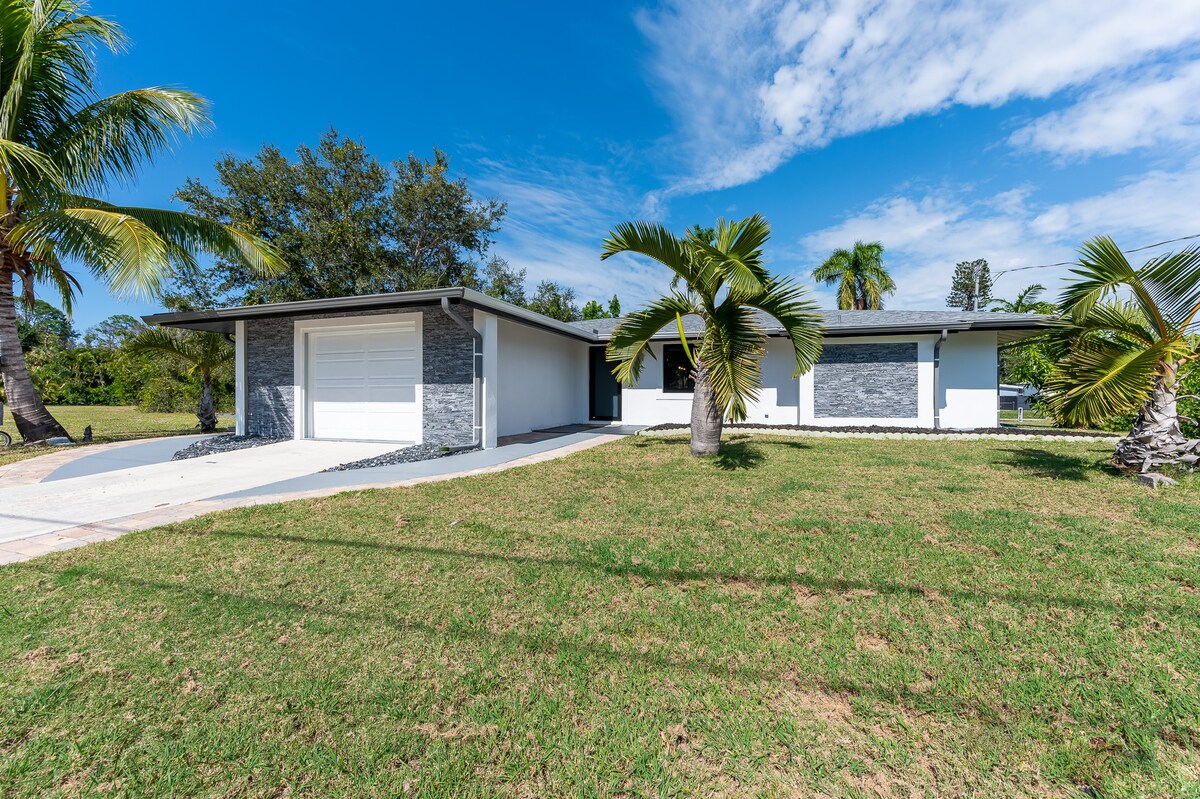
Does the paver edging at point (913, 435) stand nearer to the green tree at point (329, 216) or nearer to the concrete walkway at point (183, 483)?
the concrete walkway at point (183, 483)

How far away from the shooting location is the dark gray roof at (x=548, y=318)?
8055 millimetres

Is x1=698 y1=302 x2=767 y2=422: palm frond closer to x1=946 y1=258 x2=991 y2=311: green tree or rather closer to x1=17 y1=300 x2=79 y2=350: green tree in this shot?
x1=946 y1=258 x2=991 y2=311: green tree

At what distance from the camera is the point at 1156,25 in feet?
23.9

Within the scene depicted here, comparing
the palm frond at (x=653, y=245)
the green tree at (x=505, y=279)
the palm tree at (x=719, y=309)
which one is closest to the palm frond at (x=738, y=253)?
the palm tree at (x=719, y=309)

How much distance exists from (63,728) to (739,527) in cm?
400

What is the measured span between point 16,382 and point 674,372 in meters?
13.9

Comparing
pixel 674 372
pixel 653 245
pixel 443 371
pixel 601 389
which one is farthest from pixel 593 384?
pixel 653 245

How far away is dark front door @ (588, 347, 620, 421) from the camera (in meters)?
14.3

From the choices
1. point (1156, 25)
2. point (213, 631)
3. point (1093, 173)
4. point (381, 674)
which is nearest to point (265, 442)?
point (213, 631)

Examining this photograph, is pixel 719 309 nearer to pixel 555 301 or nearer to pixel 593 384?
pixel 593 384

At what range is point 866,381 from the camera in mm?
11805

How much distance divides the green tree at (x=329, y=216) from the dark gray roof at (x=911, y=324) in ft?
35.0

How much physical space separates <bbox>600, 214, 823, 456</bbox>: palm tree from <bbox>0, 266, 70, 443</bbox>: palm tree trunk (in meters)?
11.2

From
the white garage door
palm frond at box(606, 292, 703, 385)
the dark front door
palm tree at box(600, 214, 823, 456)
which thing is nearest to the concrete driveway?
the white garage door
